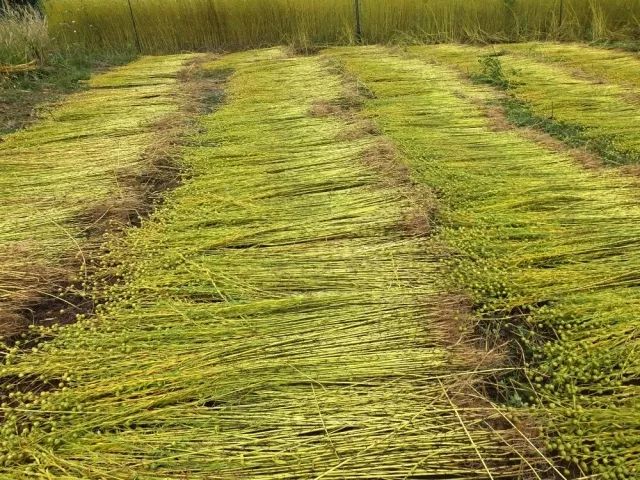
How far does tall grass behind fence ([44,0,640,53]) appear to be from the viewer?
10.9 meters

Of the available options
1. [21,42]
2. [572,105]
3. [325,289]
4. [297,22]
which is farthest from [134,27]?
[325,289]

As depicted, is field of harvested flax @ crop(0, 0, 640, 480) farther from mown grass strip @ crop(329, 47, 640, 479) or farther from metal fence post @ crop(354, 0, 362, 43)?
metal fence post @ crop(354, 0, 362, 43)

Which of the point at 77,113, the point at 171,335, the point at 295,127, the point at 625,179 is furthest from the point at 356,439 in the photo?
the point at 77,113

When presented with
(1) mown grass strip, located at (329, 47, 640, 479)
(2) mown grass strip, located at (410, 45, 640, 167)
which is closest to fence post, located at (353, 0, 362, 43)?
(2) mown grass strip, located at (410, 45, 640, 167)

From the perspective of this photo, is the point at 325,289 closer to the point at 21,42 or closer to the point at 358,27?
the point at 21,42

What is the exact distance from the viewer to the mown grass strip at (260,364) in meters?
1.90

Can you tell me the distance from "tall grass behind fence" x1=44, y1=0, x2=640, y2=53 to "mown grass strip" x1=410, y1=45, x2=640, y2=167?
3.15m

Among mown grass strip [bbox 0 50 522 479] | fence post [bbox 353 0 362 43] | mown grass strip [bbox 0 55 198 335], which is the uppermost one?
fence post [bbox 353 0 362 43]

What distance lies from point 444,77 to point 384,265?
220 inches

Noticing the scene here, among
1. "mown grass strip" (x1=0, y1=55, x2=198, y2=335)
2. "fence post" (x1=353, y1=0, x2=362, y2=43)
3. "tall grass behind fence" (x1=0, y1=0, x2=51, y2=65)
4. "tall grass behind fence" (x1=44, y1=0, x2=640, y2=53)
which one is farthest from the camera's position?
"fence post" (x1=353, y1=0, x2=362, y2=43)

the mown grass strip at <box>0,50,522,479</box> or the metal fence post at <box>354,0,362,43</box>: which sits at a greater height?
the metal fence post at <box>354,0,362,43</box>

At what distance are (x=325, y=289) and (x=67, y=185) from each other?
8.81 feet

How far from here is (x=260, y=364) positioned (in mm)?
2281

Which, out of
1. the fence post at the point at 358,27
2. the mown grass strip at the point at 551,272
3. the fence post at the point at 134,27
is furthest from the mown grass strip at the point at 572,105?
the fence post at the point at 134,27
